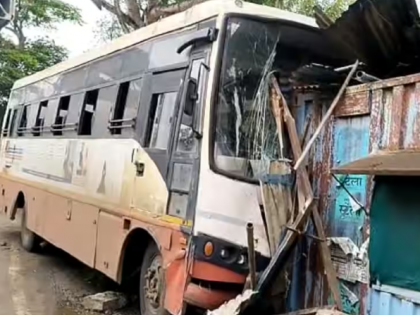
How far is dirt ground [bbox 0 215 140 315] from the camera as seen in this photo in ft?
22.8

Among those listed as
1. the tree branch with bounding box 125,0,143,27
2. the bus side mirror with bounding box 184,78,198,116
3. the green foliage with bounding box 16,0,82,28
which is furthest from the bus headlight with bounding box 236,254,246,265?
the green foliage with bounding box 16,0,82,28

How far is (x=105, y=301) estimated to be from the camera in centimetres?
682

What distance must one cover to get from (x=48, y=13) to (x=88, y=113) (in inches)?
705

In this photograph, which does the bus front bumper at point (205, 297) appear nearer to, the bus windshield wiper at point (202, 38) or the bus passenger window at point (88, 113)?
the bus windshield wiper at point (202, 38)

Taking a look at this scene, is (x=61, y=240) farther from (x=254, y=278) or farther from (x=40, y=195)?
(x=254, y=278)

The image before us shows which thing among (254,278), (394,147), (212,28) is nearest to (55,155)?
(212,28)

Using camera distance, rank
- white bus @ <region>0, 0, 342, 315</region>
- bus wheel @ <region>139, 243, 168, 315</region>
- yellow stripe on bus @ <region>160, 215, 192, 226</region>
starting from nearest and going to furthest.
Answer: white bus @ <region>0, 0, 342, 315</region> → yellow stripe on bus @ <region>160, 215, 192, 226</region> → bus wheel @ <region>139, 243, 168, 315</region>

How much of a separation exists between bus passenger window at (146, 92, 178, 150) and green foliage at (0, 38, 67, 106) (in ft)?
62.1

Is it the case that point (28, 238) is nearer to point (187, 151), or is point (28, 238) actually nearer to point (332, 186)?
point (187, 151)

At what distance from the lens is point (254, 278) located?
4410mm

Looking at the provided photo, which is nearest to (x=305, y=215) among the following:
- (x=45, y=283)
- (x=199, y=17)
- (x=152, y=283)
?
(x=152, y=283)

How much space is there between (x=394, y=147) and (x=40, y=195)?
276 inches

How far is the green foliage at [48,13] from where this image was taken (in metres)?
23.9

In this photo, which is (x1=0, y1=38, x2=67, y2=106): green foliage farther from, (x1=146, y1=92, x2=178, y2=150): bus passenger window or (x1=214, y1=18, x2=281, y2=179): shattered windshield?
(x1=214, y1=18, x2=281, y2=179): shattered windshield
